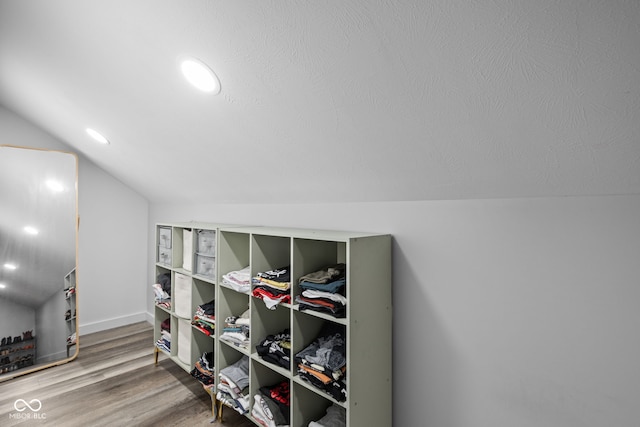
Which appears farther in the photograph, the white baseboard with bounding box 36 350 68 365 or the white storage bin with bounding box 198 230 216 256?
the white baseboard with bounding box 36 350 68 365

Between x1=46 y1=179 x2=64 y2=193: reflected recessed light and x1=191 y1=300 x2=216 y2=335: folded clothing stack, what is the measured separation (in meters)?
1.90

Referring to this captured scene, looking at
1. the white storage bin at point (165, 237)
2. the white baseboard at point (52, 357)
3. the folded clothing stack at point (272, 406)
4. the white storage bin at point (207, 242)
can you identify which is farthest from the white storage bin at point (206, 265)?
the white baseboard at point (52, 357)

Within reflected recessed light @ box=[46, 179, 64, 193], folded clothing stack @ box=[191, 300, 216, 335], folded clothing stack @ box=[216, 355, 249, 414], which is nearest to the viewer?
folded clothing stack @ box=[216, 355, 249, 414]

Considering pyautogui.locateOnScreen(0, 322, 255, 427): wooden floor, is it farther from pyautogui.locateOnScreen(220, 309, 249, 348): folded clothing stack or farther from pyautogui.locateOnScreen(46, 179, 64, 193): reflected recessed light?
pyautogui.locateOnScreen(46, 179, 64, 193): reflected recessed light

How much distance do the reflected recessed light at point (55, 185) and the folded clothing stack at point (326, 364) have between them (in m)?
2.87

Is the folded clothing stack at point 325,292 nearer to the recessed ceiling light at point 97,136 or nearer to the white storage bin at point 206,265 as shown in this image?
the white storage bin at point 206,265

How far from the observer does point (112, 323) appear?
12.2 feet

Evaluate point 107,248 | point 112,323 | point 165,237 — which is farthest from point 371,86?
point 112,323

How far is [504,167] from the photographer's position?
1170 mm

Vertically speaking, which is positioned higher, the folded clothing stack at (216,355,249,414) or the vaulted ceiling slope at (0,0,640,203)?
the vaulted ceiling slope at (0,0,640,203)

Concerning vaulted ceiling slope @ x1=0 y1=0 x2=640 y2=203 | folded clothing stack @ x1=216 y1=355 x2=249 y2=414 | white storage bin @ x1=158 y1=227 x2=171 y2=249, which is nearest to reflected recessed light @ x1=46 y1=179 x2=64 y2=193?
white storage bin @ x1=158 y1=227 x2=171 y2=249

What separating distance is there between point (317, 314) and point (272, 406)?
689 millimetres

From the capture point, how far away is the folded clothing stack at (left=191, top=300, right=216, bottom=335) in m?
2.26

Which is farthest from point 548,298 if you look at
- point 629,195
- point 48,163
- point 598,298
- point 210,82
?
point 48,163
